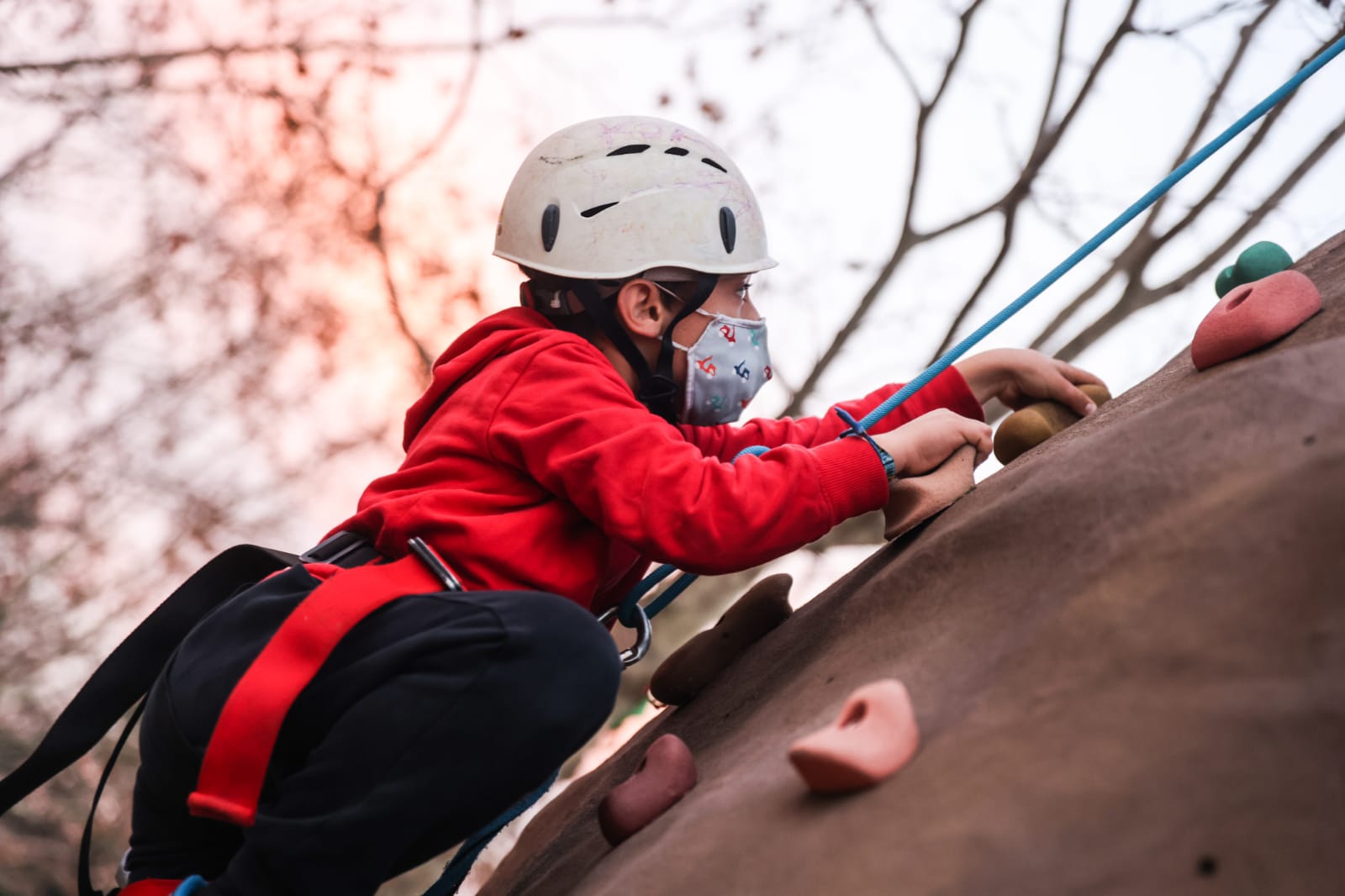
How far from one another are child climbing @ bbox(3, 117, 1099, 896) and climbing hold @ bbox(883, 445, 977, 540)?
0.07 feet

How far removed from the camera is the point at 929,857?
913 mm

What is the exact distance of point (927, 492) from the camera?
149 cm

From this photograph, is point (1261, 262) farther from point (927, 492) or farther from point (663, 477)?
point (663, 477)

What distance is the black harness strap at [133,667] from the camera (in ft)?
4.69

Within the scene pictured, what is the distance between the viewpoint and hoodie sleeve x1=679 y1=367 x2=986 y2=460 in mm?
1794

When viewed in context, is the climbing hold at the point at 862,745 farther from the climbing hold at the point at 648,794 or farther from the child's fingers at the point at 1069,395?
the child's fingers at the point at 1069,395

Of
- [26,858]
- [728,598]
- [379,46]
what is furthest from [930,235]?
[26,858]

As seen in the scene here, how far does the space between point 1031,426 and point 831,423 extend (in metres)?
0.34

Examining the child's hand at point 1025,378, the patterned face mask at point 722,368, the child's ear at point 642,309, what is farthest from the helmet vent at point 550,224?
the child's hand at point 1025,378

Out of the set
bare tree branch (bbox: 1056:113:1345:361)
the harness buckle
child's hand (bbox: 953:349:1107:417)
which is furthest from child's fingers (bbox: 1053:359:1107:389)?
bare tree branch (bbox: 1056:113:1345:361)

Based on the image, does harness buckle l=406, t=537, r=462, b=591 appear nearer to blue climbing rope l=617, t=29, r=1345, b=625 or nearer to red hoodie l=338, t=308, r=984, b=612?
red hoodie l=338, t=308, r=984, b=612

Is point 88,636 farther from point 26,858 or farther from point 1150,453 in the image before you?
point 1150,453

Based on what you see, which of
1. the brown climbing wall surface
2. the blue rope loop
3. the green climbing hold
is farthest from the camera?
the green climbing hold

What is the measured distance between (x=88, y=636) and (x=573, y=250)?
216cm
